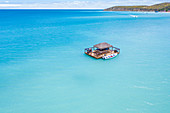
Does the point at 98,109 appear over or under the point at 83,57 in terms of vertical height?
under

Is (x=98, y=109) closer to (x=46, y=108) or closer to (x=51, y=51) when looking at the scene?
(x=46, y=108)

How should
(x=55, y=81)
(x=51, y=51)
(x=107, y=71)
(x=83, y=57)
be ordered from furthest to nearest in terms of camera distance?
1. (x=51, y=51)
2. (x=83, y=57)
3. (x=107, y=71)
4. (x=55, y=81)

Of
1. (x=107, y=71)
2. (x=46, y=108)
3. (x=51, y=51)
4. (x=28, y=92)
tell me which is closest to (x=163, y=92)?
(x=107, y=71)

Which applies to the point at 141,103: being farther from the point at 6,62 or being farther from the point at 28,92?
the point at 6,62

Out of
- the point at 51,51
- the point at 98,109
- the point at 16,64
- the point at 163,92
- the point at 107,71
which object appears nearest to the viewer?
the point at 98,109

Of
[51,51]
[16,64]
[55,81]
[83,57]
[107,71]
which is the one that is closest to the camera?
[55,81]

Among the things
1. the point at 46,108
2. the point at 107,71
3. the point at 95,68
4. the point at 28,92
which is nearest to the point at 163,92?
the point at 107,71

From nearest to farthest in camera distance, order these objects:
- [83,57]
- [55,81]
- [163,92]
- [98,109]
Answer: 1. [98,109]
2. [163,92]
3. [55,81]
4. [83,57]

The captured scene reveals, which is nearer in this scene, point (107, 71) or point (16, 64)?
point (107, 71)

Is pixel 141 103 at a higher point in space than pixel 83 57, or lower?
lower
